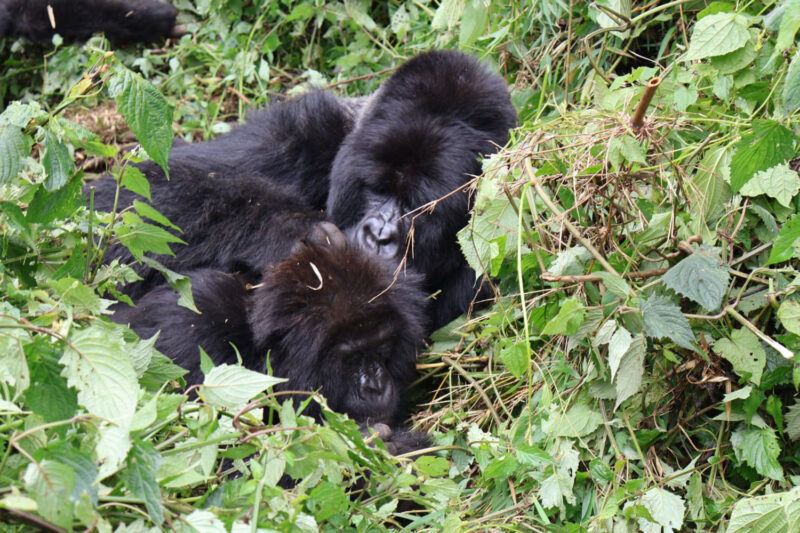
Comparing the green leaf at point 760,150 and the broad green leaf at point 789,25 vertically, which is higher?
the broad green leaf at point 789,25

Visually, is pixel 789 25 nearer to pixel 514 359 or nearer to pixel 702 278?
pixel 702 278

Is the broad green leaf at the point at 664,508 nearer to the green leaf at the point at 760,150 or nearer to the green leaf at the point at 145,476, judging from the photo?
the green leaf at the point at 760,150

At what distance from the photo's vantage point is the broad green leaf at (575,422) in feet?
7.68

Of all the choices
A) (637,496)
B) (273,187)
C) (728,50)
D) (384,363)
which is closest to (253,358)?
(384,363)

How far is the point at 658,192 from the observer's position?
2.58m

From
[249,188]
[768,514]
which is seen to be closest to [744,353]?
[768,514]

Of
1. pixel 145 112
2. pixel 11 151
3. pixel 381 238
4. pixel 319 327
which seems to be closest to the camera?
pixel 11 151

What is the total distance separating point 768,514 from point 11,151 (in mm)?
1888

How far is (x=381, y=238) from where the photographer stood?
10.1ft

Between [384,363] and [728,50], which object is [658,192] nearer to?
[728,50]

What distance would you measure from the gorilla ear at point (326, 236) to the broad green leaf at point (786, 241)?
133 cm

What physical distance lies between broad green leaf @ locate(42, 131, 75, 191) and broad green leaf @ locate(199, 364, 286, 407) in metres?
0.63

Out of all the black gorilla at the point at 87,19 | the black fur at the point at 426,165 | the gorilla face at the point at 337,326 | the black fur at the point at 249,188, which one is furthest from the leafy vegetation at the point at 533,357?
the black gorilla at the point at 87,19

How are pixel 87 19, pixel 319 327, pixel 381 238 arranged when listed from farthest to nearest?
pixel 87 19 → pixel 381 238 → pixel 319 327
